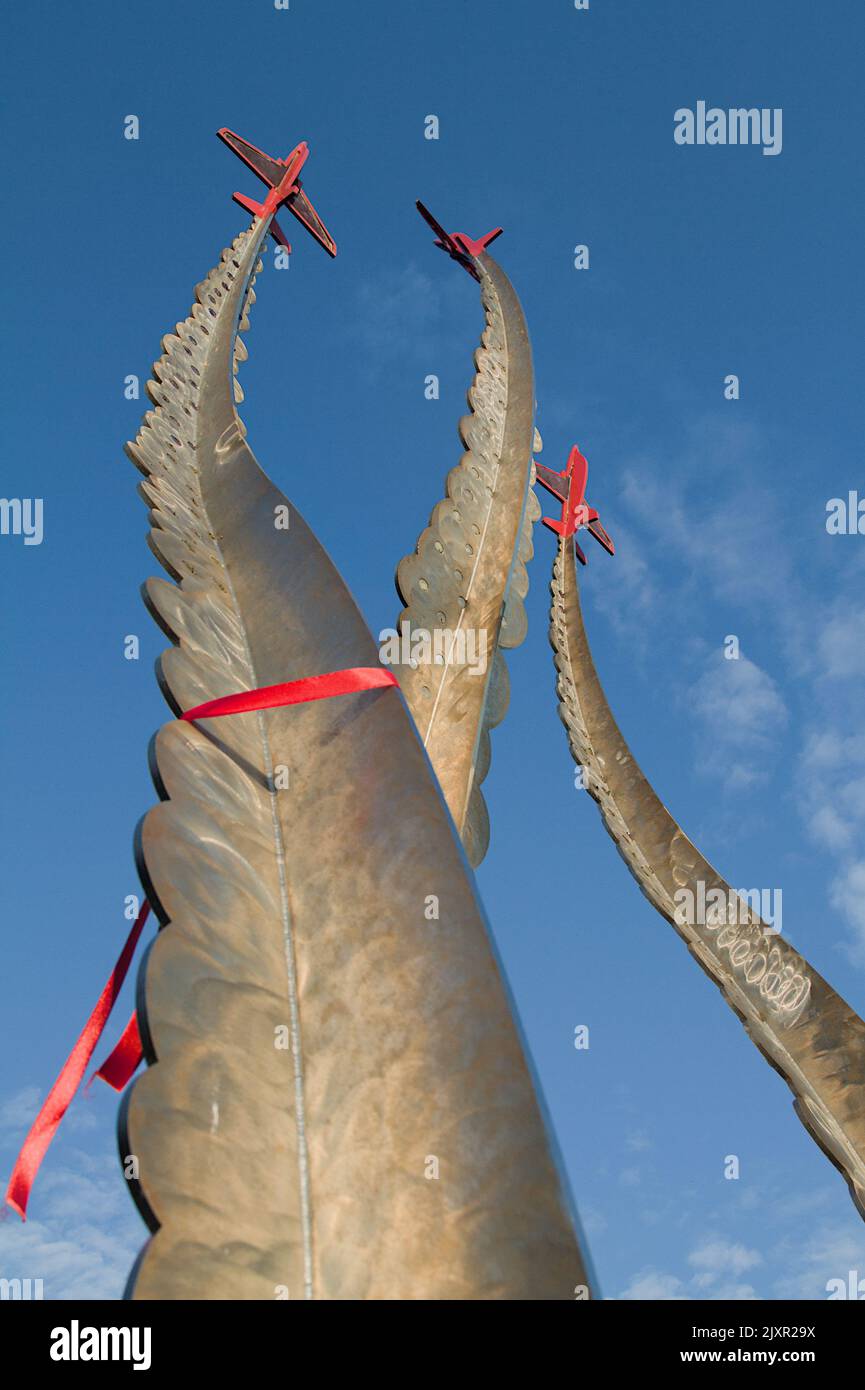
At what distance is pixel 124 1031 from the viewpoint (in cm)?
313

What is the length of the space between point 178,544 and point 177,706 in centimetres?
118

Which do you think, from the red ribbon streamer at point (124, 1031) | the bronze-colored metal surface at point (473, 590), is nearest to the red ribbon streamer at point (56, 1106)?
the red ribbon streamer at point (124, 1031)

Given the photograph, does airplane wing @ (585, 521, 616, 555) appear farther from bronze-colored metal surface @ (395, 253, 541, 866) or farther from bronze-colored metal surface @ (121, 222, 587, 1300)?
bronze-colored metal surface @ (121, 222, 587, 1300)

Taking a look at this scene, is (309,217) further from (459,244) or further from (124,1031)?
(124,1031)

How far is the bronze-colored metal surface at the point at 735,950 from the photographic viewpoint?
19.6ft

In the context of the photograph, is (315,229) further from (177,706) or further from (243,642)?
(177,706)

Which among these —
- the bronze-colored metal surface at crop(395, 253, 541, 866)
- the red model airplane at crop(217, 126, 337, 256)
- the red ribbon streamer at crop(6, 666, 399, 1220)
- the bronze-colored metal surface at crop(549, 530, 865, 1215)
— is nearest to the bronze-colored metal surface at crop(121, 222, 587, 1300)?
the red ribbon streamer at crop(6, 666, 399, 1220)

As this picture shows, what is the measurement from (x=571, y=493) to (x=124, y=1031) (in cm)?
683

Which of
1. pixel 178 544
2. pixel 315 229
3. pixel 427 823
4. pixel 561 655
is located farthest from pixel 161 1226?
pixel 315 229

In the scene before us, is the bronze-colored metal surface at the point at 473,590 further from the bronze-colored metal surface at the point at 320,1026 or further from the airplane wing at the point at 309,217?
the airplane wing at the point at 309,217

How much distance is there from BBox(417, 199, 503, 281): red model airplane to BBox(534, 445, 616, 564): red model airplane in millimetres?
1542

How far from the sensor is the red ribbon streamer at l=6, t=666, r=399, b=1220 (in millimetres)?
2896

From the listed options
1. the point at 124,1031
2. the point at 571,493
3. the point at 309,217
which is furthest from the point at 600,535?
the point at 124,1031

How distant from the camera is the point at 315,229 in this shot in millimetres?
8695
